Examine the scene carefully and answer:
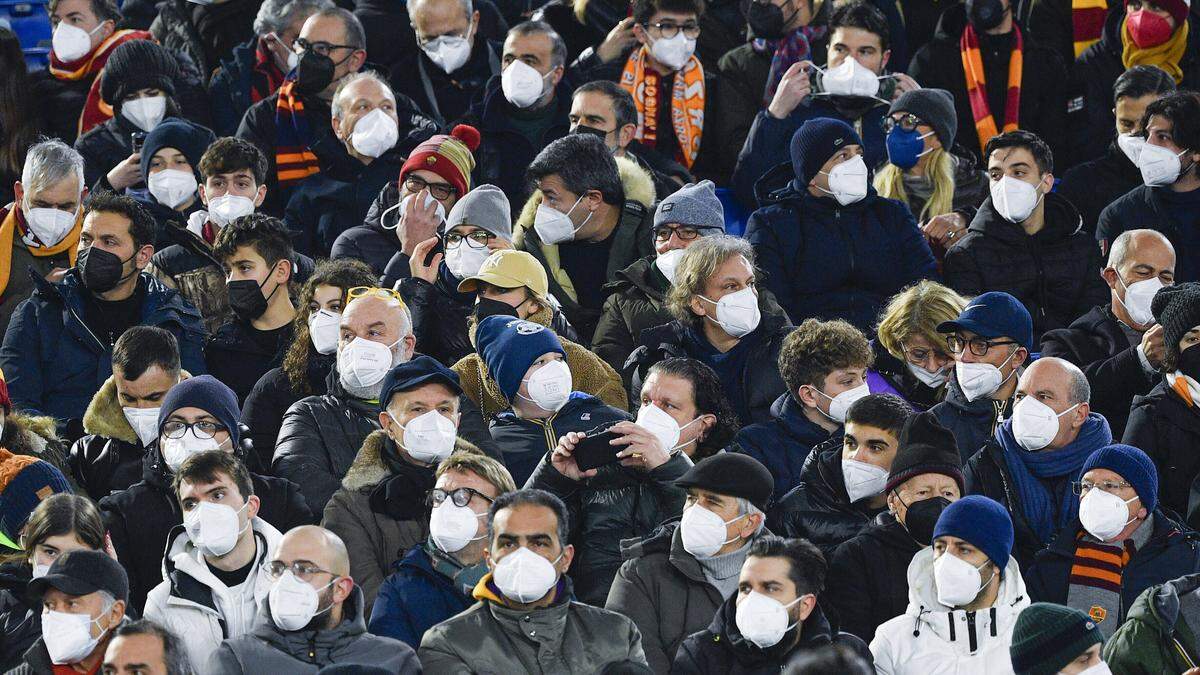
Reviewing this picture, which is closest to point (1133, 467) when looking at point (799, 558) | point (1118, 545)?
→ point (1118, 545)

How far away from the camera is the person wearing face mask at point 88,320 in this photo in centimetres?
1124

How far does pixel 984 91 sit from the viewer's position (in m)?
13.7

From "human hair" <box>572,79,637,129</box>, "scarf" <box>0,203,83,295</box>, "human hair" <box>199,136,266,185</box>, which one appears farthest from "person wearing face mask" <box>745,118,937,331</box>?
"scarf" <box>0,203,83,295</box>

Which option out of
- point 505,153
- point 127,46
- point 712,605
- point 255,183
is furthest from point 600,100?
point 712,605

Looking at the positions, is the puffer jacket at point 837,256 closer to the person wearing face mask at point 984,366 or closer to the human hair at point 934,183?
the human hair at point 934,183

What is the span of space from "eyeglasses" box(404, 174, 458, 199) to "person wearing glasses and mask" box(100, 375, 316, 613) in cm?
239

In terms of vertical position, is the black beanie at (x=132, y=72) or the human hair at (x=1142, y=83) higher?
the human hair at (x=1142, y=83)

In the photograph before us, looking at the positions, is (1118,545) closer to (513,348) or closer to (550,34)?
(513,348)

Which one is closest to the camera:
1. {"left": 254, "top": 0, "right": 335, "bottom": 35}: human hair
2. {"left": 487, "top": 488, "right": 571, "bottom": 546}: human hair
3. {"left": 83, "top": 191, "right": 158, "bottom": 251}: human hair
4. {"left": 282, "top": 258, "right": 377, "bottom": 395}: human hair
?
{"left": 487, "top": 488, "right": 571, "bottom": 546}: human hair

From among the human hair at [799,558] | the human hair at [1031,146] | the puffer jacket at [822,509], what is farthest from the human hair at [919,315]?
the human hair at [799,558]

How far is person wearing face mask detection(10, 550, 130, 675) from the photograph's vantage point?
871 centimetres

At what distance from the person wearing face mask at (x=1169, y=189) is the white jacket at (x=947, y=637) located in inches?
147

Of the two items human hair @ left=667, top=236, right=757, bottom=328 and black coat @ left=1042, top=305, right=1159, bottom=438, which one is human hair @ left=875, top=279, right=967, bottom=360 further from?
human hair @ left=667, top=236, right=757, bottom=328

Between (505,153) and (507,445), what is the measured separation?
3.12 m
